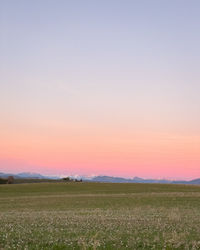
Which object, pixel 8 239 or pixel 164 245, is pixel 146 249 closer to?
pixel 164 245

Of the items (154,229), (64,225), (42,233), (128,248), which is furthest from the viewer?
(64,225)

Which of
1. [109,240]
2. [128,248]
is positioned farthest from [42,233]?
[128,248]

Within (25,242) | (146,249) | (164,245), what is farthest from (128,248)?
(25,242)

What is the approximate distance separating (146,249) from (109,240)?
1.77 meters

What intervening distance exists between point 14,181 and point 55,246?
131 metres

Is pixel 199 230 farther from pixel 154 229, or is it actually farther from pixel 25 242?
pixel 25 242

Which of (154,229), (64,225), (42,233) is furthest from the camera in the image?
(64,225)

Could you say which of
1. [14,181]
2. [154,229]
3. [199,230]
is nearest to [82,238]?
[154,229]

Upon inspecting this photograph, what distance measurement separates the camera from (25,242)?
1376cm

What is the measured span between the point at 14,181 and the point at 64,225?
12401cm

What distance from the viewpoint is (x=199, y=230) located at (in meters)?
18.2

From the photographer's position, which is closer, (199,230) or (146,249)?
(146,249)

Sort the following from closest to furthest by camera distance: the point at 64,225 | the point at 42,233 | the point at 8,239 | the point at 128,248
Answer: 1. the point at 128,248
2. the point at 8,239
3. the point at 42,233
4. the point at 64,225

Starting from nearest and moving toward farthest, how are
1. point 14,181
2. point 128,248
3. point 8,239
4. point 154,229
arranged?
point 128,248 → point 8,239 → point 154,229 → point 14,181
